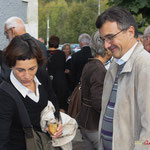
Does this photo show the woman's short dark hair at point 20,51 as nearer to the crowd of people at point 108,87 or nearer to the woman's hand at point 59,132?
the crowd of people at point 108,87

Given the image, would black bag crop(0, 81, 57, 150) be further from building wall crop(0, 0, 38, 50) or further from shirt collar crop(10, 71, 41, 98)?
building wall crop(0, 0, 38, 50)

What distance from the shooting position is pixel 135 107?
2123 millimetres

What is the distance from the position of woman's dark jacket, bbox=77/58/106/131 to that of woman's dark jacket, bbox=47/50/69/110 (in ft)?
10.4

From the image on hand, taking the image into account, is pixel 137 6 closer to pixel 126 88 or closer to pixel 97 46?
pixel 97 46

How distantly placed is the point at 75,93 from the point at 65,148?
56.5 inches

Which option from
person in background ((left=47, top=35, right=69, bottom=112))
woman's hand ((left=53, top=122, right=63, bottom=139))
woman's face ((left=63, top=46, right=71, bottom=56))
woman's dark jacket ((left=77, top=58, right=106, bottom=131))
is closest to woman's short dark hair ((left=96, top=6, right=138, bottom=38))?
woman's hand ((left=53, top=122, right=63, bottom=139))

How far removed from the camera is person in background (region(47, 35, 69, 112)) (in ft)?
21.9

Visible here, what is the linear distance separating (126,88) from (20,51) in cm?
93

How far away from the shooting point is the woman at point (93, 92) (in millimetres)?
3326

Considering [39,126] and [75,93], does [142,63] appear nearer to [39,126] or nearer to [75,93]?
[39,126]

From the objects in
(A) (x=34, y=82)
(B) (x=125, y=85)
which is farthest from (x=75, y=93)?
(B) (x=125, y=85)

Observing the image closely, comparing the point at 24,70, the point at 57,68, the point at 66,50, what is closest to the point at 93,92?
the point at 24,70

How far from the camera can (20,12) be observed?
604 centimetres

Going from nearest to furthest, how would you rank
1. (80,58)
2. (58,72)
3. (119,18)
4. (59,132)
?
(119,18)
(59,132)
(80,58)
(58,72)
